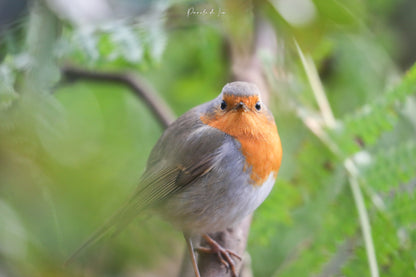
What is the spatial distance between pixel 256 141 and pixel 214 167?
17 cm

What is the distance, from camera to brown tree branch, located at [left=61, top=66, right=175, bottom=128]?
7.28 ft

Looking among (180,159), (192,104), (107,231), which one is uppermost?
(192,104)

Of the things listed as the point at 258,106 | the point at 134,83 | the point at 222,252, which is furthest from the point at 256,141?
the point at 134,83

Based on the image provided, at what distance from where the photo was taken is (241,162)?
151 centimetres

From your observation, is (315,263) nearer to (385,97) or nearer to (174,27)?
(385,97)

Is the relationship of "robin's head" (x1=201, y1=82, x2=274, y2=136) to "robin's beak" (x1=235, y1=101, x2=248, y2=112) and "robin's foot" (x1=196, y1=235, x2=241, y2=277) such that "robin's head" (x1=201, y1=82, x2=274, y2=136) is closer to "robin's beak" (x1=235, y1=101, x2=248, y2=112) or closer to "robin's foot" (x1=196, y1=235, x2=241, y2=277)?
"robin's beak" (x1=235, y1=101, x2=248, y2=112)

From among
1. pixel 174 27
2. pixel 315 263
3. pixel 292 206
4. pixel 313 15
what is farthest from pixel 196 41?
pixel 313 15

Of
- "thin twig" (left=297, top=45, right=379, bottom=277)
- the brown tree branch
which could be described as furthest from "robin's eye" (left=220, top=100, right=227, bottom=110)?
the brown tree branch

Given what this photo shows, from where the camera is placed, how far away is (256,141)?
150 centimetres

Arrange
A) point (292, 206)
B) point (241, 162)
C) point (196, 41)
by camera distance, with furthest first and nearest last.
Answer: point (196, 41)
point (292, 206)
point (241, 162)

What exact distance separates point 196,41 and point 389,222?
1537mm

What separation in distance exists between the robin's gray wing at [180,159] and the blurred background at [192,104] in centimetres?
13

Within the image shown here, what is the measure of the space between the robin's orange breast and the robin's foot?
12.8 inches

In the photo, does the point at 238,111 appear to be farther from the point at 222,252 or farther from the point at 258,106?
the point at 222,252
